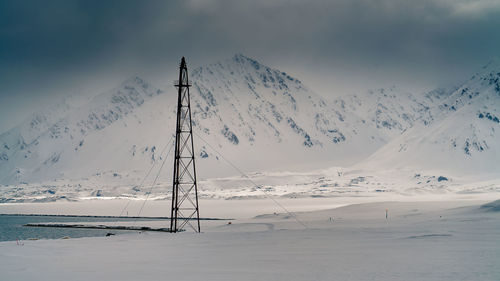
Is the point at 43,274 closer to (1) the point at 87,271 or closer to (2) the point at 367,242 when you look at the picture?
(1) the point at 87,271

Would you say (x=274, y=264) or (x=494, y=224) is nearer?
(x=274, y=264)

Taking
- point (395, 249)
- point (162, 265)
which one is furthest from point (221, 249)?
point (395, 249)

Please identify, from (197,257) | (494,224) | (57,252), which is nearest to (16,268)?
(57,252)

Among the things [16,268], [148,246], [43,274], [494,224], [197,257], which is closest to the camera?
[43,274]

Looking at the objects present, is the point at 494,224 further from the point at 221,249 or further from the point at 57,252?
the point at 57,252

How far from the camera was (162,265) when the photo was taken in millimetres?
32094

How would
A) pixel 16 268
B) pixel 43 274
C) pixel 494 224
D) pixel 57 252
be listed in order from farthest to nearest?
pixel 494 224 → pixel 57 252 → pixel 16 268 → pixel 43 274

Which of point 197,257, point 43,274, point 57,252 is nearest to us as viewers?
point 43,274

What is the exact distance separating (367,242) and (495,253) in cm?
1002

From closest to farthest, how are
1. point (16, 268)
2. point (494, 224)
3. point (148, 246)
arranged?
point (16, 268) < point (148, 246) < point (494, 224)

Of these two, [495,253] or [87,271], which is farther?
[495,253]

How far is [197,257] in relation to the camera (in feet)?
117

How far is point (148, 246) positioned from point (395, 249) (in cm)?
1755

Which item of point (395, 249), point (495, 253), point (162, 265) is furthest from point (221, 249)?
point (495, 253)
